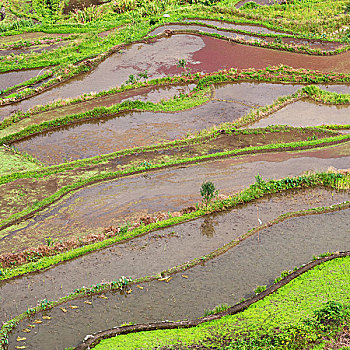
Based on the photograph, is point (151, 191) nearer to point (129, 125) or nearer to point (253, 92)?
point (129, 125)

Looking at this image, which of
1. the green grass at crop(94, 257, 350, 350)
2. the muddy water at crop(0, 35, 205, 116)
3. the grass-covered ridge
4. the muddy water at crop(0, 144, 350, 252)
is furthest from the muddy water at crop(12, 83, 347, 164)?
the green grass at crop(94, 257, 350, 350)

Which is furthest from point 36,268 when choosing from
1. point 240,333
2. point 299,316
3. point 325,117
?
point 325,117

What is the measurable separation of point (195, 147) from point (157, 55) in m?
10.6

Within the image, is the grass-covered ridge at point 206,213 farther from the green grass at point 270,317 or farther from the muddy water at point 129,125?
the muddy water at point 129,125

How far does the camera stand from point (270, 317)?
415 inches

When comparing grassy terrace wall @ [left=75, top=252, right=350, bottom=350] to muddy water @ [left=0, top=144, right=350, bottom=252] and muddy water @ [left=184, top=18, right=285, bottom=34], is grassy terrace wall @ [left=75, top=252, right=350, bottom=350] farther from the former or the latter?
muddy water @ [left=184, top=18, right=285, bottom=34]

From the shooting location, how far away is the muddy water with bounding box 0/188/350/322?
38.9ft

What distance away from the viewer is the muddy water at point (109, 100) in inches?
797

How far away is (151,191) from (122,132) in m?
4.97

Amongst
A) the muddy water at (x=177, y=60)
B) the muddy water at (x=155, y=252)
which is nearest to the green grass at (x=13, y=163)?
the muddy water at (x=177, y=60)

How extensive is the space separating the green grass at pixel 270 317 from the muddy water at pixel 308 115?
9.76 meters

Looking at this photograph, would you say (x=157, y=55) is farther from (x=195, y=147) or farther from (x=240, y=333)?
(x=240, y=333)

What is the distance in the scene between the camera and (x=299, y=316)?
10.5m

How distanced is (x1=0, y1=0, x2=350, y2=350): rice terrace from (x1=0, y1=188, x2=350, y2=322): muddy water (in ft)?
0.18
